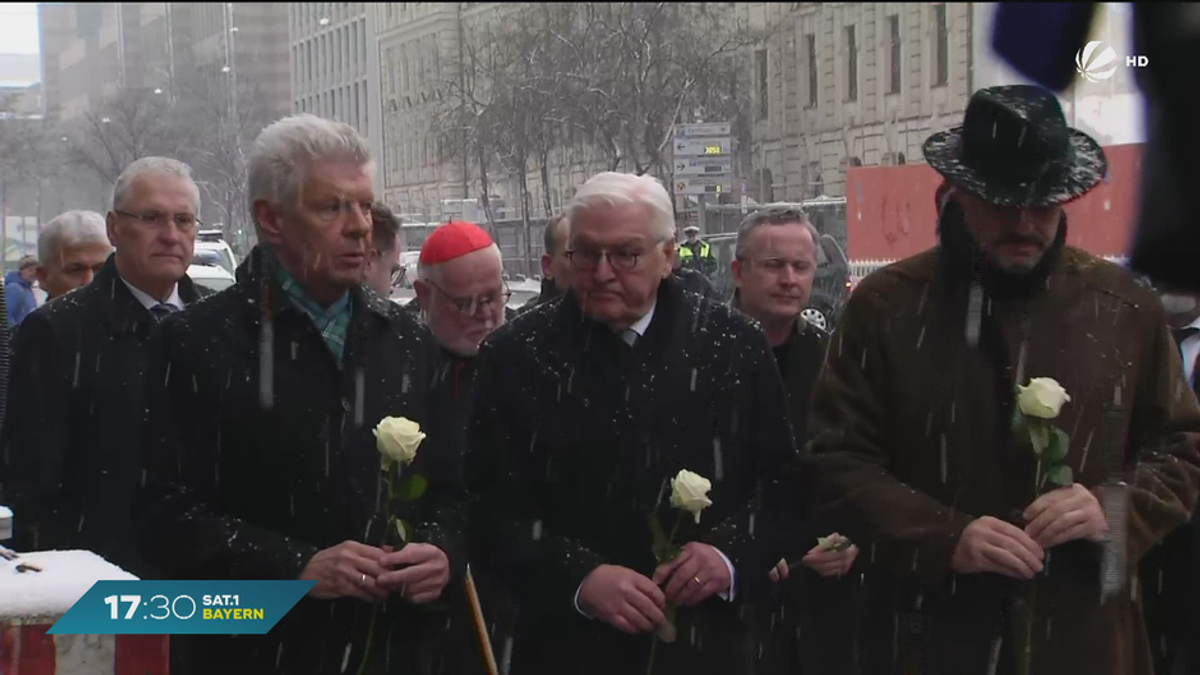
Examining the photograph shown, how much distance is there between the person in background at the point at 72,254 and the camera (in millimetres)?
6406

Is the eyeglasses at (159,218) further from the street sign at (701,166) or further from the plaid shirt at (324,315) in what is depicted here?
the street sign at (701,166)

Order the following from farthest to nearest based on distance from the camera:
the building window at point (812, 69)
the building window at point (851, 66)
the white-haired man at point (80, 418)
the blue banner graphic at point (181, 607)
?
the building window at point (851, 66) → the building window at point (812, 69) → the white-haired man at point (80, 418) → the blue banner graphic at point (181, 607)

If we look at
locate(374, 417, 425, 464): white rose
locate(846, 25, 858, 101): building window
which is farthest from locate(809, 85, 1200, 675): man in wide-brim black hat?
locate(846, 25, 858, 101): building window

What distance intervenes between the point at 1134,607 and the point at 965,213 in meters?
0.94

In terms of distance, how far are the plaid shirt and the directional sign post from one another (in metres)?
9.97

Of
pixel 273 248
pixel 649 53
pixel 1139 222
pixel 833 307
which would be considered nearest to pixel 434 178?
pixel 649 53

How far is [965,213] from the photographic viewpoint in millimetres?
3391

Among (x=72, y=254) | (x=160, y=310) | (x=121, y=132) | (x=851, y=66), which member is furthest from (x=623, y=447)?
(x=851, y=66)

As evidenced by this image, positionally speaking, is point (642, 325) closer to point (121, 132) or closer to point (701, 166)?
point (701, 166)

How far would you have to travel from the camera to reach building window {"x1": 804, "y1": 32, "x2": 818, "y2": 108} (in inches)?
1207

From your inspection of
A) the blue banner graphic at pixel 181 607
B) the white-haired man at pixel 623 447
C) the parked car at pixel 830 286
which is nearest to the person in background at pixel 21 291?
the parked car at pixel 830 286

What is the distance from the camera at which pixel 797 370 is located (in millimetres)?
4816

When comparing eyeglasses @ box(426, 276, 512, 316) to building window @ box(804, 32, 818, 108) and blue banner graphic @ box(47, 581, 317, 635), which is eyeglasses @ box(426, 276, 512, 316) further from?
building window @ box(804, 32, 818, 108)

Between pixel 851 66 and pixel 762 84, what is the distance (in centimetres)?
475
